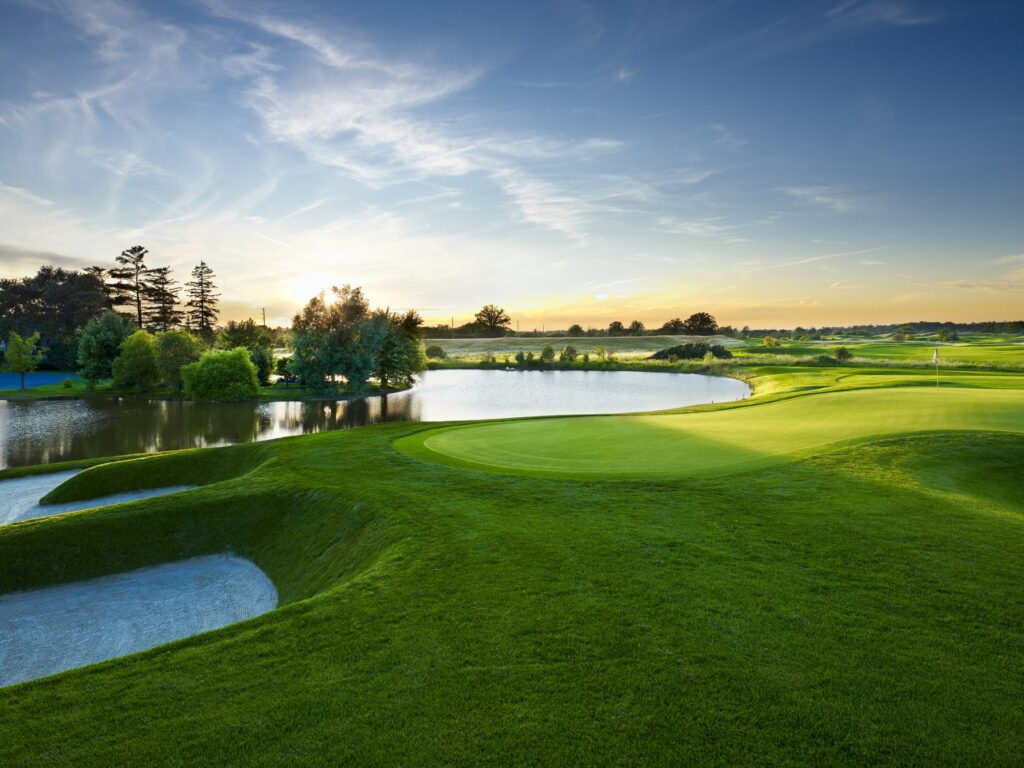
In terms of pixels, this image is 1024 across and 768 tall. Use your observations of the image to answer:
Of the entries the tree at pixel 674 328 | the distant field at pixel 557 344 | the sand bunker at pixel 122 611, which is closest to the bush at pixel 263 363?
the sand bunker at pixel 122 611

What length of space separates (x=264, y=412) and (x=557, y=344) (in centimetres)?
7686

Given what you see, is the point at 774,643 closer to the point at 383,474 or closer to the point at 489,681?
the point at 489,681

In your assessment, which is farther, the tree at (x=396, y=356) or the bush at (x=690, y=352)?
the bush at (x=690, y=352)

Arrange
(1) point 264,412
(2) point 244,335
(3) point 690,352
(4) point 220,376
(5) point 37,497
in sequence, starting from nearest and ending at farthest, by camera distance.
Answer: (5) point 37,497
(1) point 264,412
(4) point 220,376
(2) point 244,335
(3) point 690,352

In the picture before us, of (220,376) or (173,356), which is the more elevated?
(173,356)

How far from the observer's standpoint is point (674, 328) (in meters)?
130

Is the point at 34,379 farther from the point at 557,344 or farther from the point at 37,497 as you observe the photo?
the point at 557,344

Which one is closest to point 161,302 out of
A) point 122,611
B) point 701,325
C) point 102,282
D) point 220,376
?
point 102,282

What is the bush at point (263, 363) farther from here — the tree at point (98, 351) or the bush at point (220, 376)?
the tree at point (98, 351)

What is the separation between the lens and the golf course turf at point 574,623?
3.92 meters

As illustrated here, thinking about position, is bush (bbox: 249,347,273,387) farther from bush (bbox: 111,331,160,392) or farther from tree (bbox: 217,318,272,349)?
tree (bbox: 217,318,272,349)

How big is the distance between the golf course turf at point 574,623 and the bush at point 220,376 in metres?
30.4

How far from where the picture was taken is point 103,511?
11141mm

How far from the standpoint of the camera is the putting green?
1216cm
